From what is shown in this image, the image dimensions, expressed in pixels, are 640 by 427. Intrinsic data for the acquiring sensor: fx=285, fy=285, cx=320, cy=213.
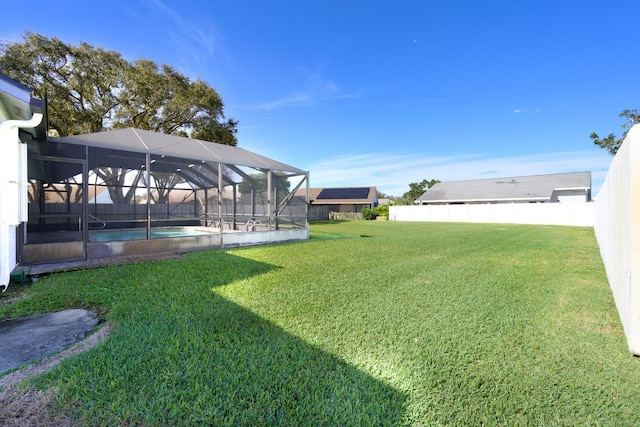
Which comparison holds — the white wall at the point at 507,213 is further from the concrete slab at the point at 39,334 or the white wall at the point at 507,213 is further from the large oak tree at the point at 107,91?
the concrete slab at the point at 39,334

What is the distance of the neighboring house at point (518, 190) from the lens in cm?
2491

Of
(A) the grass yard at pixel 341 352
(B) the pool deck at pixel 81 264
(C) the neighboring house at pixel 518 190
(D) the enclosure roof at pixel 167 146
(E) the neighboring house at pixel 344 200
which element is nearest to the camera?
(A) the grass yard at pixel 341 352

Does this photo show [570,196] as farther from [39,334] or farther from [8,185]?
[8,185]

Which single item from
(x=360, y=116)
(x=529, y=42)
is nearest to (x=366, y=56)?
(x=360, y=116)

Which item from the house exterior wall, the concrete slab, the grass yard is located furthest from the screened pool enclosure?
the house exterior wall

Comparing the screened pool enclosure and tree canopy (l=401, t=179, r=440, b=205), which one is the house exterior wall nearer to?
tree canopy (l=401, t=179, r=440, b=205)

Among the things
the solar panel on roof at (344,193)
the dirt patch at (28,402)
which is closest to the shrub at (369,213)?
the solar panel on roof at (344,193)

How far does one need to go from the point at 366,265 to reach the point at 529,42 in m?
11.6

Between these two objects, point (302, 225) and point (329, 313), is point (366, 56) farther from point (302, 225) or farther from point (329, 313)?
point (329, 313)

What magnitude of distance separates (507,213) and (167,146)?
2336cm

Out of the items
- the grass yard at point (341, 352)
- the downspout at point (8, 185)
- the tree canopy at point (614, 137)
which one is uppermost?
the tree canopy at point (614, 137)

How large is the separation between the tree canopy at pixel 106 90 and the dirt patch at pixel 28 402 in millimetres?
13752

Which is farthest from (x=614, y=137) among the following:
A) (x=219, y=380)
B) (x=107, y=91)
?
(x=107, y=91)

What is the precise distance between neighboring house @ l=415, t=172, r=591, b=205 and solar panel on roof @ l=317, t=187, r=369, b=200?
20.6ft
